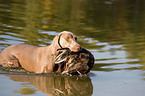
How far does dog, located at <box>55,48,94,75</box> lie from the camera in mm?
8750

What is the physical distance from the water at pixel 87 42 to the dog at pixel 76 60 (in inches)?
12.6

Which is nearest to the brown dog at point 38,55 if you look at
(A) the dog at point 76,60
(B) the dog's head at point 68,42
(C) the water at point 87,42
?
(B) the dog's head at point 68,42

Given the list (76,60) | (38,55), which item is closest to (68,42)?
(76,60)

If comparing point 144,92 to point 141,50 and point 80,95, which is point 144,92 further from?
point 141,50

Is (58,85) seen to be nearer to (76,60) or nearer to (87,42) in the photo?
(76,60)

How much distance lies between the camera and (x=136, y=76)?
9.53 m

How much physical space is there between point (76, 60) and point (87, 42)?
5240 millimetres

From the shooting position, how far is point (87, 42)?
45.9 feet

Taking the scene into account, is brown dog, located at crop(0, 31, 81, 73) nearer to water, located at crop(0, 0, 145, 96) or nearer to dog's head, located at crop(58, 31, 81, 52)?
dog's head, located at crop(58, 31, 81, 52)

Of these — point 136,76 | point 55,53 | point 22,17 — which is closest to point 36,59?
point 55,53

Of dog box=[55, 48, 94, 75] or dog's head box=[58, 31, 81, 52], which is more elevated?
dog's head box=[58, 31, 81, 52]

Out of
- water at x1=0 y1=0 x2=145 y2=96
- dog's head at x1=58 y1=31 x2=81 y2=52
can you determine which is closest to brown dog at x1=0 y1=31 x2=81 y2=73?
dog's head at x1=58 y1=31 x2=81 y2=52

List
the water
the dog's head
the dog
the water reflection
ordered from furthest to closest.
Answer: the dog, the dog's head, the water, the water reflection

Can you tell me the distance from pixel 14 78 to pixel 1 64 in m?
1.04
